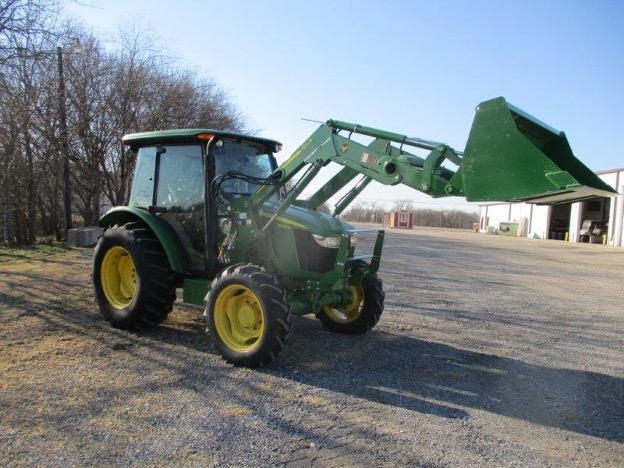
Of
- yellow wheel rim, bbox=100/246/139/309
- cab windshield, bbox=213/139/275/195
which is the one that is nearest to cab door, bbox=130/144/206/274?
cab windshield, bbox=213/139/275/195

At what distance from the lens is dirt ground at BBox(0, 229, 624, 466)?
3.27 meters

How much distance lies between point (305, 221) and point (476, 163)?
1826 millimetres

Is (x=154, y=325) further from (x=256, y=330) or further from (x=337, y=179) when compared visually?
(x=337, y=179)

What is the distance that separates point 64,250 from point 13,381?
34.8ft

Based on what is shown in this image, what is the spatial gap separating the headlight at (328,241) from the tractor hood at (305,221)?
7cm

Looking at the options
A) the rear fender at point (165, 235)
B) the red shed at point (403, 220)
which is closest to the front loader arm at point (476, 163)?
the rear fender at point (165, 235)

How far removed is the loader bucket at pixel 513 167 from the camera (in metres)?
3.88

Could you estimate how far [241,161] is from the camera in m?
5.75

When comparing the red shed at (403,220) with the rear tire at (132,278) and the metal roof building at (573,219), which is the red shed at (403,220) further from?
the rear tire at (132,278)

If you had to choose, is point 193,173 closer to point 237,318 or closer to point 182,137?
point 182,137

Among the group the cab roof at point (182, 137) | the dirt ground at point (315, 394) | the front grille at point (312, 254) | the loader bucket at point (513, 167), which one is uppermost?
the cab roof at point (182, 137)

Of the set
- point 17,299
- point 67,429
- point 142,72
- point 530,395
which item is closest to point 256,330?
point 67,429

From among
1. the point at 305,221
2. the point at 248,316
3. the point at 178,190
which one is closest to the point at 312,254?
the point at 305,221

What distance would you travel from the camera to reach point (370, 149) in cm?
495
